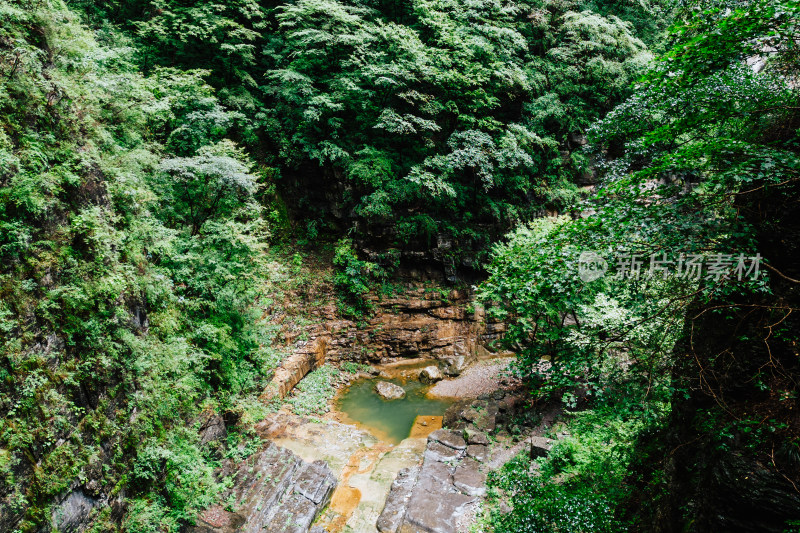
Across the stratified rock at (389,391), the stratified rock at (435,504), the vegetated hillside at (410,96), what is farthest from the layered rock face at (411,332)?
the stratified rock at (435,504)

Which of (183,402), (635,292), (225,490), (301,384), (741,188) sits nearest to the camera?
(741,188)

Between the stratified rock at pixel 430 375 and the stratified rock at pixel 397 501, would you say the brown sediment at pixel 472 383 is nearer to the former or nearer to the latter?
the stratified rock at pixel 430 375

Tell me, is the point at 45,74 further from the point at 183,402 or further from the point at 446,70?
the point at 446,70

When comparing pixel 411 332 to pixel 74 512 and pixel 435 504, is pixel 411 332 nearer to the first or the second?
pixel 435 504

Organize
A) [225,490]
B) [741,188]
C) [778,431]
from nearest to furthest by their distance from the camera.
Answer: [778,431] → [741,188] → [225,490]

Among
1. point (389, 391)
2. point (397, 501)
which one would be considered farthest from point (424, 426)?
point (397, 501)

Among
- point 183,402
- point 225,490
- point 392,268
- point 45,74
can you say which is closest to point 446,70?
point 392,268

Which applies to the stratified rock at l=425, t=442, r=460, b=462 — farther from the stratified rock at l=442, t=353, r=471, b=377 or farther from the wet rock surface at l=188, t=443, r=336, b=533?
the stratified rock at l=442, t=353, r=471, b=377
